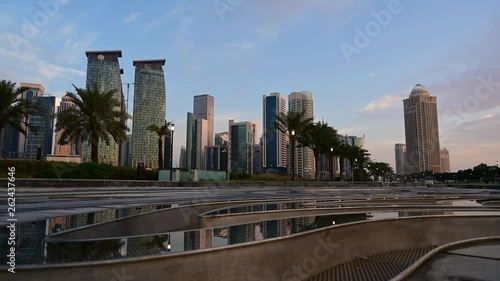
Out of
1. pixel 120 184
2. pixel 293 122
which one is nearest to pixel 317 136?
pixel 293 122

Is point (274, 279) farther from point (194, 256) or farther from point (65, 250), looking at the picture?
point (65, 250)

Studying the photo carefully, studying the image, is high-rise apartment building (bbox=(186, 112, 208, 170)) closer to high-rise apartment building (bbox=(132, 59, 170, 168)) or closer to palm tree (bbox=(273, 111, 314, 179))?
high-rise apartment building (bbox=(132, 59, 170, 168))

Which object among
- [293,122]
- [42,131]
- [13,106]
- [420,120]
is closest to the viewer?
[13,106]

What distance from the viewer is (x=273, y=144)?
152125 mm

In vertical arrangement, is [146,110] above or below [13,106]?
above

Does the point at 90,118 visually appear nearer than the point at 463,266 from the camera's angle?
No

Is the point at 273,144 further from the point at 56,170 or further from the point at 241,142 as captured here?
the point at 56,170

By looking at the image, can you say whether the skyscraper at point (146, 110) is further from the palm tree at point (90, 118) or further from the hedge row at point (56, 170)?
the hedge row at point (56, 170)

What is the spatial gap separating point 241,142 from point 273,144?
1514 cm

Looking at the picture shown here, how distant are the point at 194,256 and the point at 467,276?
3.52m

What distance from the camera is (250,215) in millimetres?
8234

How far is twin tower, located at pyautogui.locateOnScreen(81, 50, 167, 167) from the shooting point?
11244 cm

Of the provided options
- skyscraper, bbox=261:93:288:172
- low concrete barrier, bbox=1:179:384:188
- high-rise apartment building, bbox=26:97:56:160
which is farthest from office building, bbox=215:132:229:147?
low concrete barrier, bbox=1:179:384:188

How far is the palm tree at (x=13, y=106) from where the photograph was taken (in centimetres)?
2486
